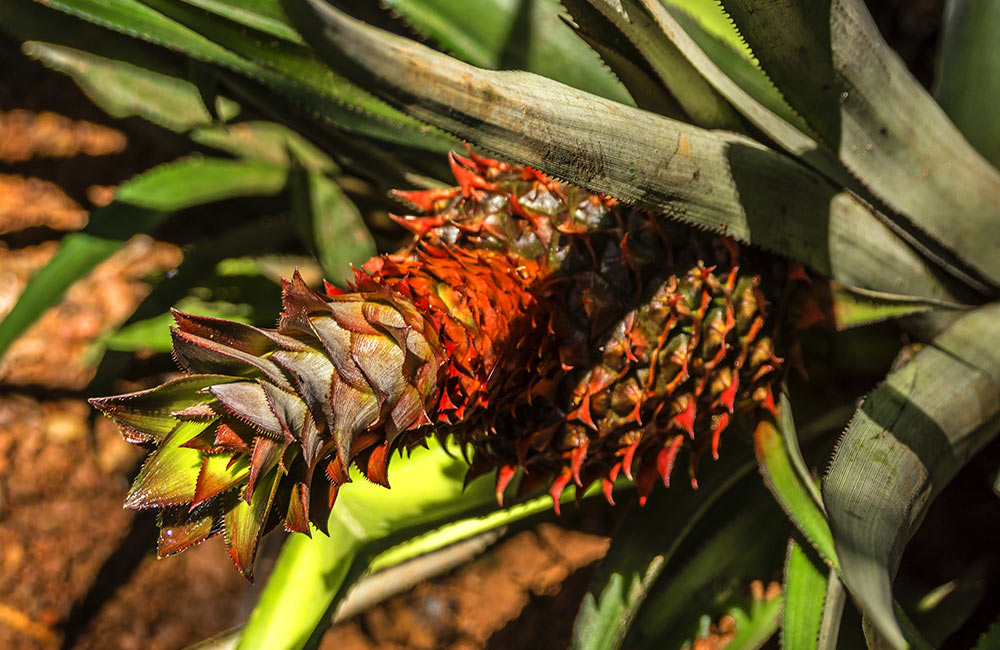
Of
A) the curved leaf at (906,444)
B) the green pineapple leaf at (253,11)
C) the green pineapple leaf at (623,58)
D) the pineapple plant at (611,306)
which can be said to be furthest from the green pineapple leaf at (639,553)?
the green pineapple leaf at (253,11)

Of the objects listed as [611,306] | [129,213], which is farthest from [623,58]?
[129,213]

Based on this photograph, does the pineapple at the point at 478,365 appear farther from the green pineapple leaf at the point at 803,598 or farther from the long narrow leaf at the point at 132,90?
the long narrow leaf at the point at 132,90

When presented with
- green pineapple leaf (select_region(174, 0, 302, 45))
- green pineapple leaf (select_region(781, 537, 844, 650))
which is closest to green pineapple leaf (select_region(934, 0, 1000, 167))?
green pineapple leaf (select_region(781, 537, 844, 650))

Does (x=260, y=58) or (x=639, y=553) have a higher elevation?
(x=260, y=58)

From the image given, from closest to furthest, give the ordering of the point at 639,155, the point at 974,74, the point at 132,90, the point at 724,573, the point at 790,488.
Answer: the point at 639,155 → the point at 790,488 → the point at 974,74 → the point at 724,573 → the point at 132,90

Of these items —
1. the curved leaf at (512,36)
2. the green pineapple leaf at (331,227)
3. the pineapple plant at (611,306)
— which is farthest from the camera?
the green pineapple leaf at (331,227)

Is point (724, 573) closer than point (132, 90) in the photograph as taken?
Yes

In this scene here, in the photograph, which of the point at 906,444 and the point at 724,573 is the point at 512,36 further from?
the point at 724,573

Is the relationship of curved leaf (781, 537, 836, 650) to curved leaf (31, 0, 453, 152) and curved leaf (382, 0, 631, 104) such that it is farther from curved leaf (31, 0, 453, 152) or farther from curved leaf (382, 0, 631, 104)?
curved leaf (31, 0, 453, 152)
